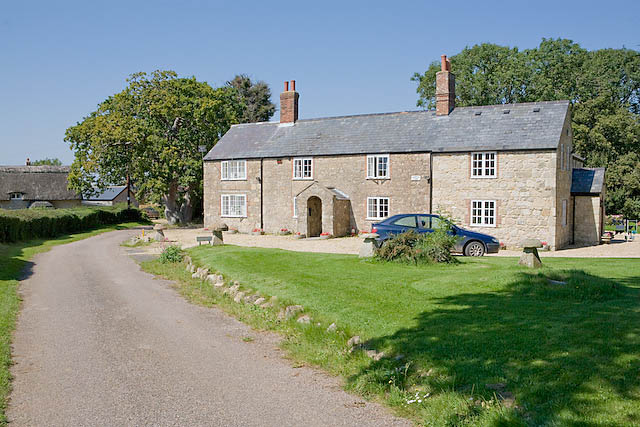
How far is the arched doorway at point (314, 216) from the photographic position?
34.1 meters

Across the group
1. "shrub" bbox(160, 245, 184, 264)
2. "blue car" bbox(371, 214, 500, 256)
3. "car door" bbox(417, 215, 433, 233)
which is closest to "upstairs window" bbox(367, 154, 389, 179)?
"car door" bbox(417, 215, 433, 233)

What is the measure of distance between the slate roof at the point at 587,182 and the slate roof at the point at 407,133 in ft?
14.2

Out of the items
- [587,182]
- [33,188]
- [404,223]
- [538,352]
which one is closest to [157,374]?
[538,352]

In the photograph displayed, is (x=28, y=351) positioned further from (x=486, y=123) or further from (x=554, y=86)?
(x=554, y=86)

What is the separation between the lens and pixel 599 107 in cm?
4700

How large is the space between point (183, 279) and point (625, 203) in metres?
39.9

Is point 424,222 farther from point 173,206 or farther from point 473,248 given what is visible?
point 173,206

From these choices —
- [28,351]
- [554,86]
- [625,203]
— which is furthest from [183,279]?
[554,86]

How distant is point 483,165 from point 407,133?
5608mm

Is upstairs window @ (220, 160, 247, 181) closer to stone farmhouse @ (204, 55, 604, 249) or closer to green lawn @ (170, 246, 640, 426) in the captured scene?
stone farmhouse @ (204, 55, 604, 249)

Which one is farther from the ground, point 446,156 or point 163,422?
point 446,156

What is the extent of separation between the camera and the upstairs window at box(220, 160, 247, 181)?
3825 cm

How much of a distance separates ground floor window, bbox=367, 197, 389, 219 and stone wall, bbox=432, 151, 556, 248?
11.8ft

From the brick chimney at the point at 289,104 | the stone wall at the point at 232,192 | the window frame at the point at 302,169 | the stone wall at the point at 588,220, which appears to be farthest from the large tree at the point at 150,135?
the stone wall at the point at 588,220
